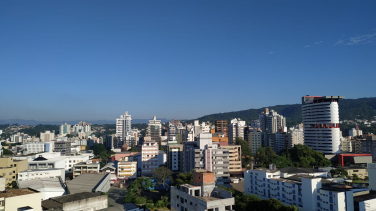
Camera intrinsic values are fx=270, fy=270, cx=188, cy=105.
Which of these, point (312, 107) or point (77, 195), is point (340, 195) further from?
point (312, 107)

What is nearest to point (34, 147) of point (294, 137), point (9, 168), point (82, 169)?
point (82, 169)

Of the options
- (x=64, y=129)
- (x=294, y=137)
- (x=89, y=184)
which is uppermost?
(x=64, y=129)

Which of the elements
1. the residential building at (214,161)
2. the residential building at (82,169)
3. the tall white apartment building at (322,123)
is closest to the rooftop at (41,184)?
the residential building at (82,169)

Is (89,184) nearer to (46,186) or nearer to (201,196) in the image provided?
(46,186)

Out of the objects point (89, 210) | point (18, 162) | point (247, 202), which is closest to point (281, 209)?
point (247, 202)

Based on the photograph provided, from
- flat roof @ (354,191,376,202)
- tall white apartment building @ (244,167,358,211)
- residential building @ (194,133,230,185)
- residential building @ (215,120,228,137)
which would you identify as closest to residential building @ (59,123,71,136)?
residential building @ (215,120,228,137)

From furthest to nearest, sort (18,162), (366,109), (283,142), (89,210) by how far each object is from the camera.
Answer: (366,109) < (283,142) < (18,162) < (89,210)

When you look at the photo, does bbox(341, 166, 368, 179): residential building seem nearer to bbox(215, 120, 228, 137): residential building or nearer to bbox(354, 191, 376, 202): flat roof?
bbox(354, 191, 376, 202): flat roof
